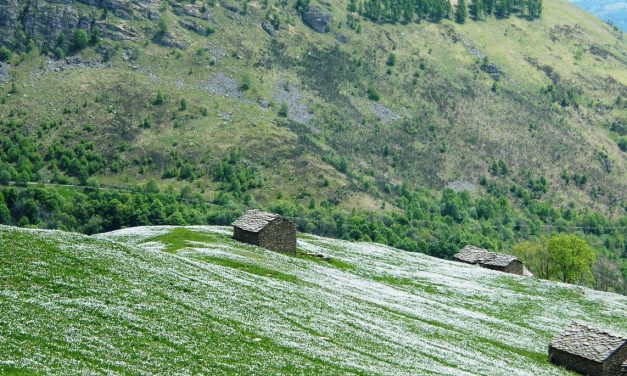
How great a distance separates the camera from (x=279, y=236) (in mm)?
108938

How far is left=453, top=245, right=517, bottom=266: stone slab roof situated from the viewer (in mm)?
136375

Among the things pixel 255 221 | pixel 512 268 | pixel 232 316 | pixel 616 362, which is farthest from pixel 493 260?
pixel 232 316

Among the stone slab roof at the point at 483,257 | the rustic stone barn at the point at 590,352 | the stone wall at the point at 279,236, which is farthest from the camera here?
the stone slab roof at the point at 483,257

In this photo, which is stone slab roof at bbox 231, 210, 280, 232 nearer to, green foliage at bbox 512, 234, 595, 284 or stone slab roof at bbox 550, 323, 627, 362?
stone slab roof at bbox 550, 323, 627, 362

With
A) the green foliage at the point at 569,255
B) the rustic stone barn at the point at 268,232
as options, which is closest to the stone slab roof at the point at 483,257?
the green foliage at the point at 569,255

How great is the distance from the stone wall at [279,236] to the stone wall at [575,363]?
4128cm

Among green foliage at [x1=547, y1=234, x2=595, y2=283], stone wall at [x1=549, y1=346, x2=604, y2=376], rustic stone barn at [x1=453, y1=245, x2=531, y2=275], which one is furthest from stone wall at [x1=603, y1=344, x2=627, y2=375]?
green foliage at [x1=547, y1=234, x2=595, y2=283]

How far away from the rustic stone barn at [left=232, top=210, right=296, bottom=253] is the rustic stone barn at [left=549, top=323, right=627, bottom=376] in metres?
41.3

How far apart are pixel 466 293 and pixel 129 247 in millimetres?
48513

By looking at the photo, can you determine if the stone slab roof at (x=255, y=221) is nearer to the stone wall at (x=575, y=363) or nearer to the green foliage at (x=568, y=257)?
the stone wall at (x=575, y=363)

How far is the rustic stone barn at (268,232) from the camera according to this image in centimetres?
10769

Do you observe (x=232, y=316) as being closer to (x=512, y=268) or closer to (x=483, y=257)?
(x=512, y=268)

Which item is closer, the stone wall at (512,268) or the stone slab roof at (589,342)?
the stone slab roof at (589,342)

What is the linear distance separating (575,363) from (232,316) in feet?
108
